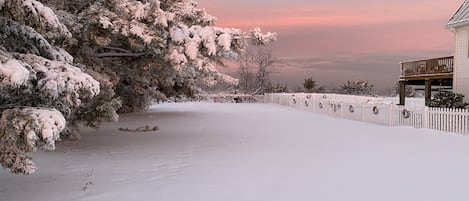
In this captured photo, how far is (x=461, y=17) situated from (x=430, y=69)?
3502 millimetres

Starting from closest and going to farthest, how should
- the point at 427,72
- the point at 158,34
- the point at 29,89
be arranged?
the point at 29,89 → the point at 158,34 → the point at 427,72

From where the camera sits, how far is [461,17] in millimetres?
20922

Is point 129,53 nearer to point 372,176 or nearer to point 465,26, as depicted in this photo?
point 372,176

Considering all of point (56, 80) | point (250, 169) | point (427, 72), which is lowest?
point (250, 169)

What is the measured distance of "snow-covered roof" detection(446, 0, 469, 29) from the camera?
2036cm

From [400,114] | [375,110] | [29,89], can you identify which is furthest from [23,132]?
[375,110]

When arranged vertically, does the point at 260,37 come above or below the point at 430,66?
above

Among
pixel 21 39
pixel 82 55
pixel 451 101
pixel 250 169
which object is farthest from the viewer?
pixel 451 101

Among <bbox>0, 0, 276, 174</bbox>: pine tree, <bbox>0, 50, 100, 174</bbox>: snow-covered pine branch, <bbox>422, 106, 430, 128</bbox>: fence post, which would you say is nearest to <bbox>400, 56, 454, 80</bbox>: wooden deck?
<bbox>422, 106, 430, 128</bbox>: fence post

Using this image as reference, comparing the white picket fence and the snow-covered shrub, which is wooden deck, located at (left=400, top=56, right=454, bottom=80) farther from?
the white picket fence

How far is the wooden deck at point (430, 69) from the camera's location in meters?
22.6

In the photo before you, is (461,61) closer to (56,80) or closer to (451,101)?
(451,101)

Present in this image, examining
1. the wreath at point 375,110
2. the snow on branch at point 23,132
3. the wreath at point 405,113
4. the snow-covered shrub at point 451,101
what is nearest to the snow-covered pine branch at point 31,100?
the snow on branch at point 23,132

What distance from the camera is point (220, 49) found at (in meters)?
11.5
